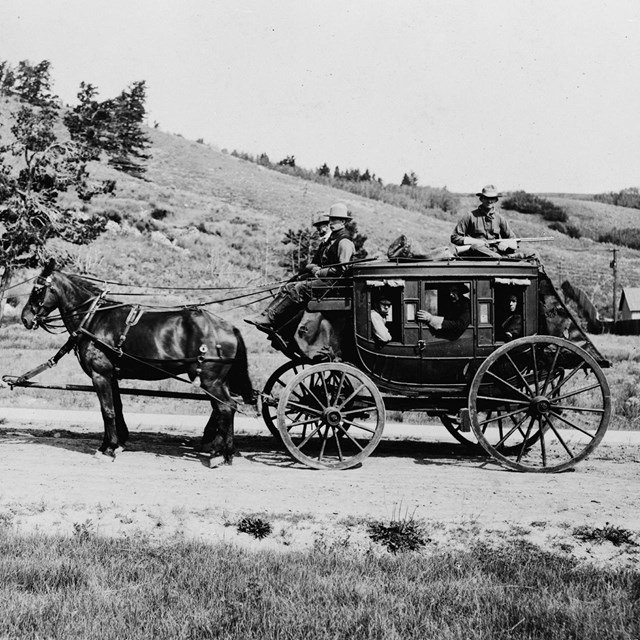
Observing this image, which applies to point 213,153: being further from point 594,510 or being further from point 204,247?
point 594,510

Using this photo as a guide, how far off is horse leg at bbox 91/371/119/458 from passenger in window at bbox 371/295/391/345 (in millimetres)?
3441

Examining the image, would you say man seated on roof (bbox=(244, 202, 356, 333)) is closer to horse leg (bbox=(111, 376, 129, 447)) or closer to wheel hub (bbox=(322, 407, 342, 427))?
wheel hub (bbox=(322, 407, 342, 427))

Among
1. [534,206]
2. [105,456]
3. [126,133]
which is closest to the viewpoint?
[105,456]

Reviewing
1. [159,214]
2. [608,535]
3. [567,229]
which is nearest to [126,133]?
[159,214]

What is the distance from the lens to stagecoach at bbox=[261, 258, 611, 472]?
9.18m

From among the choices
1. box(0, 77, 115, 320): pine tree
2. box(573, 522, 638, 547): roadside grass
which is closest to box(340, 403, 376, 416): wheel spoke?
box(573, 522, 638, 547): roadside grass

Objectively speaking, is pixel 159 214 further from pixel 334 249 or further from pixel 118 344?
pixel 334 249

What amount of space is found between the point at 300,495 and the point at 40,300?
14.9 feet

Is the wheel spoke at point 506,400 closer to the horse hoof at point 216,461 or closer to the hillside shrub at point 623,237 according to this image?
the horse hoof at point 216,461

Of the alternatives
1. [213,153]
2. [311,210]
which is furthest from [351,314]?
[213,153]

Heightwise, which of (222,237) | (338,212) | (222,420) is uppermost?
(222,237)

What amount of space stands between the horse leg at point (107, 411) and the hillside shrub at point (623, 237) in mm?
66982

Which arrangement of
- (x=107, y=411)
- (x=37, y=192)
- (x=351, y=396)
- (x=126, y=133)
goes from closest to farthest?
1. (x=351, y=396)
2. (x=107, y=411)
3. (x=37, y=192)
4. (x=126, y=133)

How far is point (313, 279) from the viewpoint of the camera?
9727 mm
